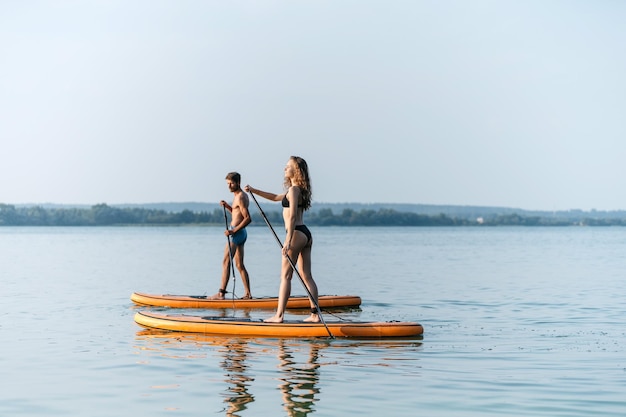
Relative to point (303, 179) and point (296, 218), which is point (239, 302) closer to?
point (296, 218)

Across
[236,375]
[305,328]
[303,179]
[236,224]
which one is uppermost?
[303,179]

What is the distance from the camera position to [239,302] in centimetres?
1878

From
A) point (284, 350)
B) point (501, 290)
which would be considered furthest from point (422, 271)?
point (284, 350)

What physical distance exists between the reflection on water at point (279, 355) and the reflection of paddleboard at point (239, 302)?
343 cm

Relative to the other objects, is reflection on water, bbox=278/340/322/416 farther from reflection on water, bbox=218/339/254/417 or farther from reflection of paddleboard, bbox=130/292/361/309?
reflection of paddleboard, bbox=130/292/361/309

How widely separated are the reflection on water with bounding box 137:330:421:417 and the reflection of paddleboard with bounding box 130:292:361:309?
11.2 feet

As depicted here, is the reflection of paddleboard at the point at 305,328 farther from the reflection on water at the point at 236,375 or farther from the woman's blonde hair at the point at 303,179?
the woman's blonde hair at the point at 303,179

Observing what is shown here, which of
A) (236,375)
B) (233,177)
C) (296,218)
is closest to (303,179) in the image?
(296,218)

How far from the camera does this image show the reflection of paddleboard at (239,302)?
742 inches

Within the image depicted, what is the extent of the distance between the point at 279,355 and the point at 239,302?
5.88 m

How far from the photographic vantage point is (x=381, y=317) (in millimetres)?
18438

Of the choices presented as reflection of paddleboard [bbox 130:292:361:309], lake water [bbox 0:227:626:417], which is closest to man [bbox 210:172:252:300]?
reflection of paddleboard [bbox 130:292:361:309]

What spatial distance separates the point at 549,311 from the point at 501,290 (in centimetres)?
613

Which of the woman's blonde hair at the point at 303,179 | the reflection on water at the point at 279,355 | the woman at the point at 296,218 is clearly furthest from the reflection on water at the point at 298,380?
the woman's blonde hair at the point at 303,179
